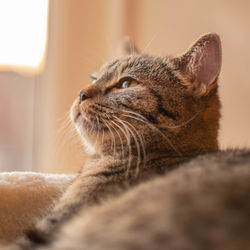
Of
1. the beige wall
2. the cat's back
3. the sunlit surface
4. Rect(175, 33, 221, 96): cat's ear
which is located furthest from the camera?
the sunlit surface

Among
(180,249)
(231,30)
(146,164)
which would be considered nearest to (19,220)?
(146,164)

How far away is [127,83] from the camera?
4.28ft

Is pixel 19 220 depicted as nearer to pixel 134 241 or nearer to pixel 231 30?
pixel 134 241

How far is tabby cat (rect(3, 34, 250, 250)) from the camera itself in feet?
2.14

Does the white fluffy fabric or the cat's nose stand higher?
the cat's nose

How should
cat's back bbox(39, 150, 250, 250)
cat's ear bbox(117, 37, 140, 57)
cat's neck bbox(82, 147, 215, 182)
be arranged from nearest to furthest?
1. cat's back bbox(39, 150, 250, 250)
2. cat's neck bbox(82, 147, 215, 182)
3. cat's ear bbox(117, 37, 140, 57)

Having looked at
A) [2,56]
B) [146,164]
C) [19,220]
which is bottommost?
[19,220]

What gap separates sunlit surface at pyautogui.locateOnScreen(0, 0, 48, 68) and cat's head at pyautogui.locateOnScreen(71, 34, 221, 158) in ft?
3.83

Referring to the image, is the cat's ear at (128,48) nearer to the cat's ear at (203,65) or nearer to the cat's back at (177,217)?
the cat's ear at (203,65)

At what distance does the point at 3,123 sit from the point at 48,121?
1.01ft

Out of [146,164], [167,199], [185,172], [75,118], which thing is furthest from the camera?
[75,118]

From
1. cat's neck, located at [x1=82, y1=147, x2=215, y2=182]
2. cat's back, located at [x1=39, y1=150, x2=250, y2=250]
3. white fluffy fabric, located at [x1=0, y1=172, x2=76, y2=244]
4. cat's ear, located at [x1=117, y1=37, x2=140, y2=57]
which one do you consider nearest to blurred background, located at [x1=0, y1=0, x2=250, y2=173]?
cat's ear, located at [x1=117, y1=37, x2=140, y2=57]

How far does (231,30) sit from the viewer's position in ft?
6.55

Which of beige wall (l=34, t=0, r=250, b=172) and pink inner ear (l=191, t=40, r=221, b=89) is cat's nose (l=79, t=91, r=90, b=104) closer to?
pink inner ear (l=191, t=40, r=221, b=89)
